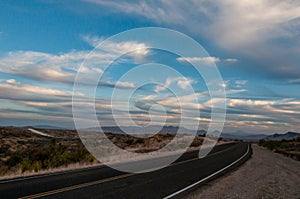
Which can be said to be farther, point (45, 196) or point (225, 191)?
point (225, 191)

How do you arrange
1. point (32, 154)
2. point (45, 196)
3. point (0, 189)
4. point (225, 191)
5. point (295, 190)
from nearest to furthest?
point (45, 196) → point (0, 189) → point (225, 191) → point (295, 190) → point (32, 154)

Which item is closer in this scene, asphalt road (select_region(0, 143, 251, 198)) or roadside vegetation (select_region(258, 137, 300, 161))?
asphalt road (select_region(0, 143, 251, 198))

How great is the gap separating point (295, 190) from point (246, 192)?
288 cm

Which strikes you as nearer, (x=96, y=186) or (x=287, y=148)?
(x=96, y=186)

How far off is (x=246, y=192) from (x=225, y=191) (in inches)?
32.7

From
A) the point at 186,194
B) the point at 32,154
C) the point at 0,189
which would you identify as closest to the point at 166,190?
the point at 186,194

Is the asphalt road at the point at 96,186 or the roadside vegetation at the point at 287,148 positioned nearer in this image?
the asphalt road at the point at 96,186

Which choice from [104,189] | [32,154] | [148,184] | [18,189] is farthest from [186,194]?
[32,154]

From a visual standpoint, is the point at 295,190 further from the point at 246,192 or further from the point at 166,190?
the point at 166,190

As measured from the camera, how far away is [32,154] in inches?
864

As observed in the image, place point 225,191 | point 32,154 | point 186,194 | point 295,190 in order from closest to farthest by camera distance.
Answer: point 186,194 → point 225,191 → point 295,190 → point 32,154

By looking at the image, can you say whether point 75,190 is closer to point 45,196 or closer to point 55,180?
point 45,196

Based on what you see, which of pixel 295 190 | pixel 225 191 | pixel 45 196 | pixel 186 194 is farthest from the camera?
pixel 295 190

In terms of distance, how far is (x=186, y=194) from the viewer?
35.5 ft
